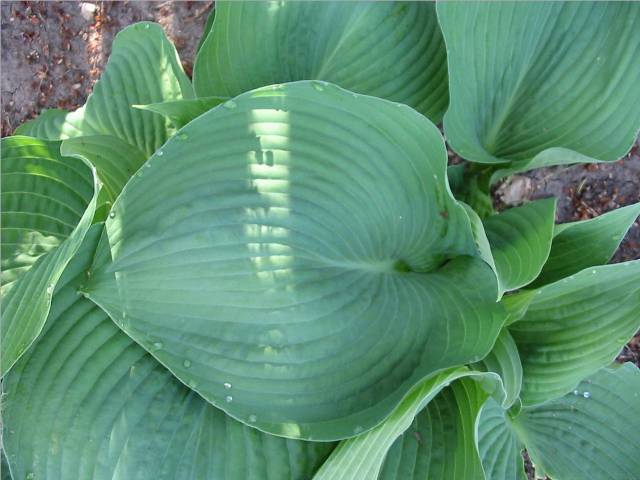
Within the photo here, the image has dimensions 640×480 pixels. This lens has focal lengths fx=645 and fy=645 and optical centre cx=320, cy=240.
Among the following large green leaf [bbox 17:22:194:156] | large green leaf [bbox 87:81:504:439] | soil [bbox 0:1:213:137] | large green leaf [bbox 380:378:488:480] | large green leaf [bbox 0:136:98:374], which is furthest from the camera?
soil [bbox 0:1:213:137]

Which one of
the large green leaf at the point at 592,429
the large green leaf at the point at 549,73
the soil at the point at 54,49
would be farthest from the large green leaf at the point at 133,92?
the large green leaf at the point at 592,429

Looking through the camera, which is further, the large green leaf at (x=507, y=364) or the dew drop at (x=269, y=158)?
the large green leaf at (x=507, y=364)

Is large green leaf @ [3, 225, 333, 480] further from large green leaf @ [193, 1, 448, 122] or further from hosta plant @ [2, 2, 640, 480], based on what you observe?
large green leaf @ [193, 1, 448, 122]

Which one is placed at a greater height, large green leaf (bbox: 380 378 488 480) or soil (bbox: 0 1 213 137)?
soil (bbox: 0 1 213 137)

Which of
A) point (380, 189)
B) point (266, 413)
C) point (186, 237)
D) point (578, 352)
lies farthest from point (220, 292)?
point (578, 352)

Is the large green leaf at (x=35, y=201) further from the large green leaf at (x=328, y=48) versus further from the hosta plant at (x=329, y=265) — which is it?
the large green leaf at (x=328, y=48)

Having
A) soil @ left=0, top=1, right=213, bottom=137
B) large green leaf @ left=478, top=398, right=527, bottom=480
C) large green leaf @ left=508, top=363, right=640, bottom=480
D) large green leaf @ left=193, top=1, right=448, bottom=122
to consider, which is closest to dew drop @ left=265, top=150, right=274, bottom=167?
large green leaf @ left=193, top=1, right=448, bottom=122

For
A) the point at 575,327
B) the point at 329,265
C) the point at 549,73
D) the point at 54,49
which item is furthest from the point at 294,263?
the point at 54,49
